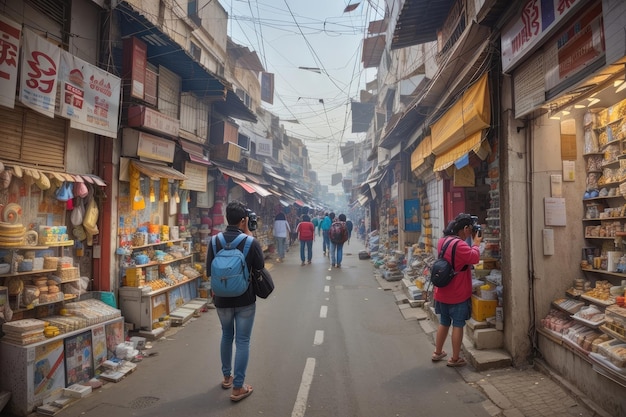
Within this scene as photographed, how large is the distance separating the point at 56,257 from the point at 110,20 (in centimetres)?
433

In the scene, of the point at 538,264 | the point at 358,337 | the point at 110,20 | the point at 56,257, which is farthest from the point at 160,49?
the point at 538,264

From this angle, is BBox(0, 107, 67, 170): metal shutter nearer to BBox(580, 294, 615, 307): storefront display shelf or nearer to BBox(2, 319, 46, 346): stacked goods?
BBox(2, 319, 46, 346): stacked goods

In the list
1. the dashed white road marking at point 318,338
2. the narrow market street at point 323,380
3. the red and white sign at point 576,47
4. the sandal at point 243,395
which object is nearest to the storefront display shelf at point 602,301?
the narrow market street at point 323,380

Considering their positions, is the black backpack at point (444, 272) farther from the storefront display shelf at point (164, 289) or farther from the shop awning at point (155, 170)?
the shop awning at point (155, 170)

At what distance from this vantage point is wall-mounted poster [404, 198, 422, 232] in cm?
1237

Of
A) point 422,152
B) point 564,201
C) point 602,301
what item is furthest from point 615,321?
point 422,152

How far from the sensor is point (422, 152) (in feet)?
30.0

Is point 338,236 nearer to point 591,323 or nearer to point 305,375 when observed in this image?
point 305,375

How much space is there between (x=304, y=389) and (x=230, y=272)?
5.92 feet

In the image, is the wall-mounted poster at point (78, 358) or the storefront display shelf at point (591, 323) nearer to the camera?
the storefront display shelf at point (591, 323)

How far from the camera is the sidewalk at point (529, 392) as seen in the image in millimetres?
3695

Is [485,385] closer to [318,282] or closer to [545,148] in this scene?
[545,148]

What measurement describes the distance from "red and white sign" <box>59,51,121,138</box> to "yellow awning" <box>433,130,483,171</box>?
6.12 metres

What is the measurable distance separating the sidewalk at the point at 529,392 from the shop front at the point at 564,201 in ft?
0.48
